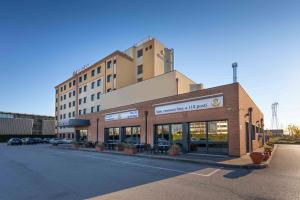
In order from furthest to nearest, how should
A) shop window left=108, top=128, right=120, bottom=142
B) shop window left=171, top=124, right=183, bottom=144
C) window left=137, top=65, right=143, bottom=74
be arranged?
1. window left=137, top=65, right=143, bottom=74
2. shop window left=108, top=128, right=120, bottom=142
3. shop window left=171, top=124, right=183, bottom=144

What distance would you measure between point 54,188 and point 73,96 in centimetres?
5417

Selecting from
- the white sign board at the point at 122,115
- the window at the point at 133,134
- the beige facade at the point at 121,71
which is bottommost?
the window at the point at 133,134

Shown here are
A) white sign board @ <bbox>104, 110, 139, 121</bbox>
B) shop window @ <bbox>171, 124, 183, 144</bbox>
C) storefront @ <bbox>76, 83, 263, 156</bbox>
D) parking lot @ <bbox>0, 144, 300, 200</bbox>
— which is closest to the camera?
parking lot @ <bbox>0, 144, 300, 200</bbox>

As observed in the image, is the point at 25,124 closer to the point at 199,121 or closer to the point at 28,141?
the point at 28,141

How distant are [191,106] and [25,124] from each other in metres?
80.9

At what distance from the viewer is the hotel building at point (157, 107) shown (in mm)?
18891

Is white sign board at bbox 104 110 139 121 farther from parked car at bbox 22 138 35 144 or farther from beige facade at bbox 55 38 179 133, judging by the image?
parked car at bbox 22 138 35 144

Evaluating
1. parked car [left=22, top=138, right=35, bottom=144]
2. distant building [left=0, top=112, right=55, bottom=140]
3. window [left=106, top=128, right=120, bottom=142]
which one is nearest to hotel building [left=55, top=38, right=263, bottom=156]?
window [left=106, top=128, right=120, bottom=142]

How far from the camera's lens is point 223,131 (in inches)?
741

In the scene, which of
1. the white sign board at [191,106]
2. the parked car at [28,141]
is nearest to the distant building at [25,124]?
the parked car at [28,141]

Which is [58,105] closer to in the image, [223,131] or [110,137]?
[110,137]

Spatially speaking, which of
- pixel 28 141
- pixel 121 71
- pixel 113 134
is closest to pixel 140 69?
pixel 121 71

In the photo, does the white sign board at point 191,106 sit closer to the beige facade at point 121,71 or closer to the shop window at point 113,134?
the beige facade at point 121,71

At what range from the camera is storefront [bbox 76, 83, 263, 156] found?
18156 millimetres
